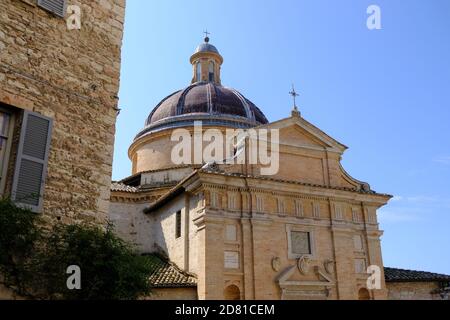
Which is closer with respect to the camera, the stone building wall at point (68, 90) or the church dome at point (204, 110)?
the stone building wall at point (68, 90)

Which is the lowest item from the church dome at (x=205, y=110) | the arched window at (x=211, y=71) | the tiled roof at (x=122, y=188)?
the tiled roof at (x=122, y=188)

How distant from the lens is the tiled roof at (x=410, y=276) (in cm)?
2005

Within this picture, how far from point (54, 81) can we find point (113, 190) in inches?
566

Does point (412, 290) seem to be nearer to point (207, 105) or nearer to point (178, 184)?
point (178, 184)

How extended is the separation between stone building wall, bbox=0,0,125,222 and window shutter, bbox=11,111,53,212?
0.17m

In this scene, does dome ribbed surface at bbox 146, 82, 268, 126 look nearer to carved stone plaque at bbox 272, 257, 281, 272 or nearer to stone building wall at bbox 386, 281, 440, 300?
carved stone plaque at bbox 272, 257, 281, 272

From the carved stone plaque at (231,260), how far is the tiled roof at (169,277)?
1.30m

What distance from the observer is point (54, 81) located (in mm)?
7805

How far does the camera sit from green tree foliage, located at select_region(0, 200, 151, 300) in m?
6.23

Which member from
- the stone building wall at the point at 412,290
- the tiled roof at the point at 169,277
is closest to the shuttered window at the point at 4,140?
the tiled roof at the point at 169,277

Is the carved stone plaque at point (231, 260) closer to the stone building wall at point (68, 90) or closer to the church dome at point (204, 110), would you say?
the stone building wall at point (68, 90)

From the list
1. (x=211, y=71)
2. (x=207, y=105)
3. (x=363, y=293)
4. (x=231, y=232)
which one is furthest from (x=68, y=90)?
(x=211, y=71)
